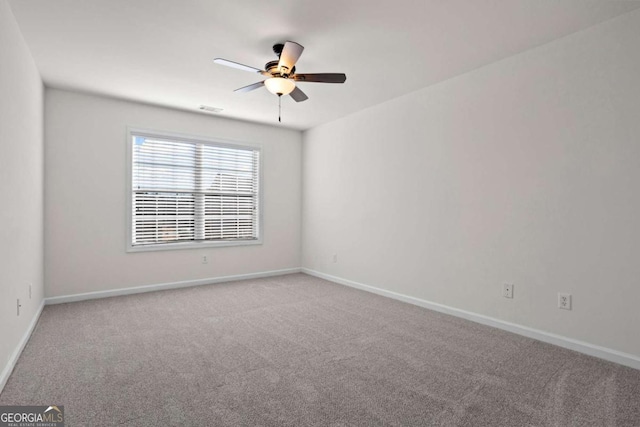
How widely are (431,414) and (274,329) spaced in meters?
1.69

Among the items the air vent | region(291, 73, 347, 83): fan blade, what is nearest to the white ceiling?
region(291, 73, 347, 83): fan blade

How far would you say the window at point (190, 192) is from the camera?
464 cm

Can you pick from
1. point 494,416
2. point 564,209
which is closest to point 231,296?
point 494,416

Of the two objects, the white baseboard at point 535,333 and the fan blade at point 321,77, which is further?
the fan blade at point 321,77

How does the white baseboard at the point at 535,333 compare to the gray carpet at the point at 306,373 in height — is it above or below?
above

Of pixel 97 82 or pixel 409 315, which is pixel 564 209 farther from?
pixel 97 82

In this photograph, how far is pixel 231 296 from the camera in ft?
14.5

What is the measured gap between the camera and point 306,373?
235 centimetres

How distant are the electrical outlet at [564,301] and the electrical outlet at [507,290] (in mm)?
389

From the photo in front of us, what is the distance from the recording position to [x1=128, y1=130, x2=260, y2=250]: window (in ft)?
15.2

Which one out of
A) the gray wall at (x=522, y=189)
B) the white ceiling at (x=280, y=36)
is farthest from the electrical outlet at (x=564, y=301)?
the white ceiling at (x=280, y=36)

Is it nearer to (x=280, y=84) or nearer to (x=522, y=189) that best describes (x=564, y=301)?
(x=522, y=189)

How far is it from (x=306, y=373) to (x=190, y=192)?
3503mm

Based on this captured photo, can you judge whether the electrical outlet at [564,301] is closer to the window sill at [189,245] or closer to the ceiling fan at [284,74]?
the ceiling fan at [284,74]
